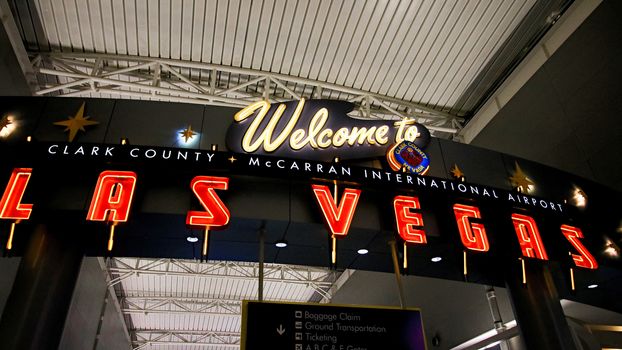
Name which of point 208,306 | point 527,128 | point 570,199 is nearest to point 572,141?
point 527,128

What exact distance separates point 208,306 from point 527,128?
57.8ft

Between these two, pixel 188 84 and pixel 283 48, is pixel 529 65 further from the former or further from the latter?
pixel 188 84

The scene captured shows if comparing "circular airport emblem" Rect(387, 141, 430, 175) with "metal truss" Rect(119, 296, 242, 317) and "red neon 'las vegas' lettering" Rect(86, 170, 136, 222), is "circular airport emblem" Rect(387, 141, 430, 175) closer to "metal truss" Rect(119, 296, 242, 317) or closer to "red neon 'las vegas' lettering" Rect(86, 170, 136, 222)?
"red neon 'las vegas' lettering" Rect(86, 170, 136, 222)

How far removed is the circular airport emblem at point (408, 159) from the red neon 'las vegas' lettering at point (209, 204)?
3044mm

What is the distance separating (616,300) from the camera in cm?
870

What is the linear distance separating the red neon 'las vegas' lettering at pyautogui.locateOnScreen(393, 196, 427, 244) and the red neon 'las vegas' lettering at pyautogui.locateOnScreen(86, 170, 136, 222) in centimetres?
376

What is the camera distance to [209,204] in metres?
6.00

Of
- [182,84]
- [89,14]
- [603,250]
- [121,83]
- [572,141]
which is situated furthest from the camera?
[182,84]

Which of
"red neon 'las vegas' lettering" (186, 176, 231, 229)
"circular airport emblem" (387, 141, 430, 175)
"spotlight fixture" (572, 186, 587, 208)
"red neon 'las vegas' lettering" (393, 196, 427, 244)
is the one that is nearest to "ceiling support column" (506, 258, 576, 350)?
"spotlight fixture" (572, 186, 587, 208)

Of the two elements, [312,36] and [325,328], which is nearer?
[325,328]

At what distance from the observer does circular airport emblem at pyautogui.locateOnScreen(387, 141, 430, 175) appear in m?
7.77

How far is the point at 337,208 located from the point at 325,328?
175 cm

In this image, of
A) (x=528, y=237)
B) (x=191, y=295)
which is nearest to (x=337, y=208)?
→ (x=528, y=237)

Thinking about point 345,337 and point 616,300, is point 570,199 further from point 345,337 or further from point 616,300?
point 345,337
